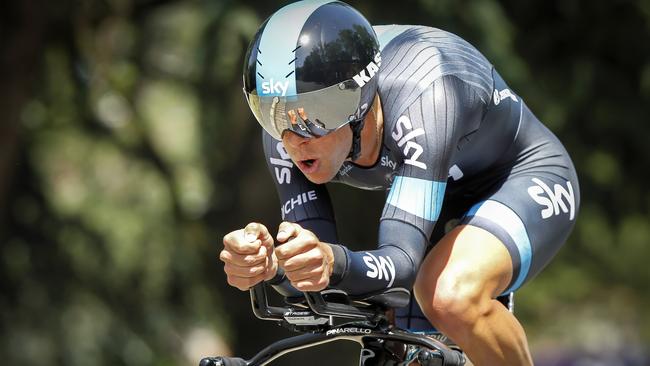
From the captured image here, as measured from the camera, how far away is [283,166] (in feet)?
17.2

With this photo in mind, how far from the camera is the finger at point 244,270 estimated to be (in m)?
4.07

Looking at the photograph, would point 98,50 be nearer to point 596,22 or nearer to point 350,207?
point 350,207

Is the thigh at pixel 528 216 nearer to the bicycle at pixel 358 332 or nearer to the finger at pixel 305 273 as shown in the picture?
the bicycle at pixel 358 332

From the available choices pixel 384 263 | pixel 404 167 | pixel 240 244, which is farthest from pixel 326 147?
pixel 240 244

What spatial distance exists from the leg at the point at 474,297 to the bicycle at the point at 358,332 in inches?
5.7

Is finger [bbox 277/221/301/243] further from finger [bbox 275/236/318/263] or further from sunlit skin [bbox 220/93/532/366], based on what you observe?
sunlit skin [bbox 220/93/532/366]

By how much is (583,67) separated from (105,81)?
5763mm

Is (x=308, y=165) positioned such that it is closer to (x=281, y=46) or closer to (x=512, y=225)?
(x=281, y=46)

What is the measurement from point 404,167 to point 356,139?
23 cm

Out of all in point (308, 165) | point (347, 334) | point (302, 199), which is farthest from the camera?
point (302, 199)

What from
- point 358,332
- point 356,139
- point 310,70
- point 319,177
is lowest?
point 358,332

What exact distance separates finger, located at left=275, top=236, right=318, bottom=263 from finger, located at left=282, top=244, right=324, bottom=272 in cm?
1

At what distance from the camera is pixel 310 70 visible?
14.6 feet

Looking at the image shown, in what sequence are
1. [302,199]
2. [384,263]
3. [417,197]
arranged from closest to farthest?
[384,263] → [417,197] → [302,199]
